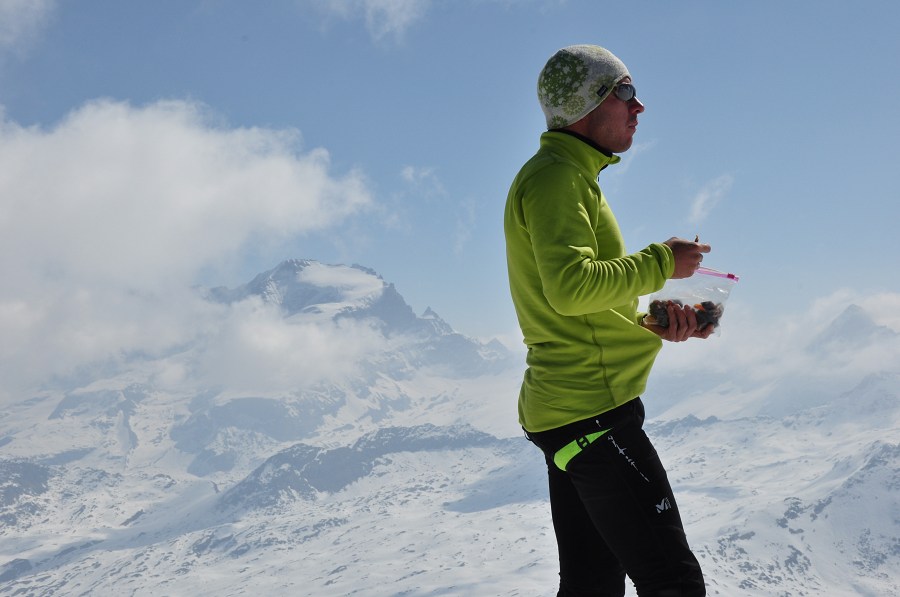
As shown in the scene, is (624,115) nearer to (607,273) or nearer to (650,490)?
(607,273)

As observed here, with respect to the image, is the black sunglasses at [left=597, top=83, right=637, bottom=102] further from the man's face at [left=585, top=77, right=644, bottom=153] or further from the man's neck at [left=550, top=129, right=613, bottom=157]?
the man's neck at [left=550, top=129, right=613, bottom=157]

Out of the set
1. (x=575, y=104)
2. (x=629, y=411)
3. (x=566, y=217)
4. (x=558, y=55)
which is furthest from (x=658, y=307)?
(x=558, y=55)

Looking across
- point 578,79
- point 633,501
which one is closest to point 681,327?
point 633,501

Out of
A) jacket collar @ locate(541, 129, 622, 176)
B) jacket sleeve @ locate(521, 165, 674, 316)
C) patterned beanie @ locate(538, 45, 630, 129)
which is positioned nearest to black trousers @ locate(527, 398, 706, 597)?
jacket sleeve @ locate(521, 165, 674, 316)

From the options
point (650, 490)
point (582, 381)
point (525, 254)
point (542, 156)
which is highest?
point (542, 156)

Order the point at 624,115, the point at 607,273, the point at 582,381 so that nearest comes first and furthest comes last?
the point at 607,273 → the point at 582,381 → the point at 624,115

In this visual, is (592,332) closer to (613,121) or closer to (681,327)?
(681,327)

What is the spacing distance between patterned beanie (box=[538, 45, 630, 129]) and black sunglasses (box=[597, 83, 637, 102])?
0.02 meters

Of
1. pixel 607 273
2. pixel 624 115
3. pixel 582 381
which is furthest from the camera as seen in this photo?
pixel 624 115

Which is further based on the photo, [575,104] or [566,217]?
[575,104]

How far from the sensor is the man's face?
400cm

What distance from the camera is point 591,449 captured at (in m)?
3.74

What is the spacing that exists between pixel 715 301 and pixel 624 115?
112 centimetres

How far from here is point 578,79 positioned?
392 cm
